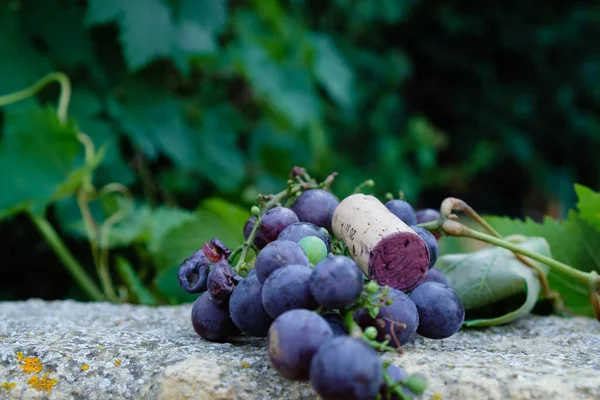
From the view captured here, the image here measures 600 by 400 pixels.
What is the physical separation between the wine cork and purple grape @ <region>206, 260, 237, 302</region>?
0.47 ft

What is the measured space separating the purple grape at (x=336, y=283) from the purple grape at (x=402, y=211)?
0.23m

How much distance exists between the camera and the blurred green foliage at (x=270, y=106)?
1373 millimetres

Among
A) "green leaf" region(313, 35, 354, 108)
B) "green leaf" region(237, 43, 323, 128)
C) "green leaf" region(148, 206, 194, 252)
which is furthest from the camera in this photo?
"green leaf" region(313, 35, 354, 108)

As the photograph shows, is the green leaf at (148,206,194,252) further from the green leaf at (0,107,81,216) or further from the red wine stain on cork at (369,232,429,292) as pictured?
the red wine stain on cork at (369,232,429,292)

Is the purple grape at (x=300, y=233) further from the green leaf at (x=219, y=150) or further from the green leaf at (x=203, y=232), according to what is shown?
the green leaf at (x=219, y=150)

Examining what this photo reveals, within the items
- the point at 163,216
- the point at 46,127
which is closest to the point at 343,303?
the point at 163,216

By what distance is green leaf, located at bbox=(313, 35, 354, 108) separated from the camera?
2.09 m

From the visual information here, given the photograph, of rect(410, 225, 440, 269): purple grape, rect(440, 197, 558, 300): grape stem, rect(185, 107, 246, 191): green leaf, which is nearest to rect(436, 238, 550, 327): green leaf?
rect(440, 197, 558, 300): grape stem

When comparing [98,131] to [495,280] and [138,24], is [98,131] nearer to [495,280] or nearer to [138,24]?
[138,24]

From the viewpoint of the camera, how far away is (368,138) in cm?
282

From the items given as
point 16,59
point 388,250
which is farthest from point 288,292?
point 16,59

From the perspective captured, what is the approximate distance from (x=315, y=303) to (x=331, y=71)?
163 centimetres

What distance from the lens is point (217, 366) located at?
2.08 feet

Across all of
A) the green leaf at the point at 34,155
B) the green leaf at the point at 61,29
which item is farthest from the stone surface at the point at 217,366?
the green leaf at the point at 61,29
